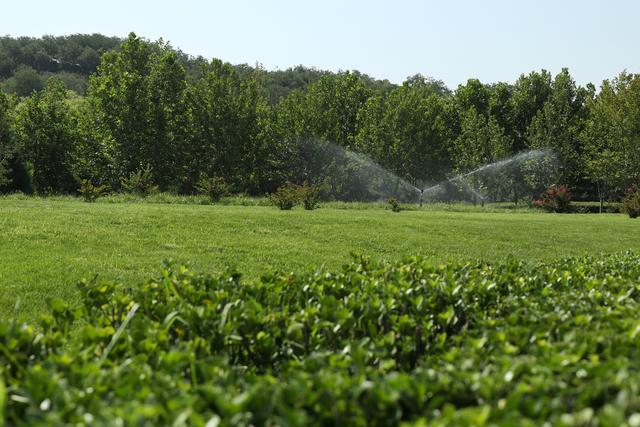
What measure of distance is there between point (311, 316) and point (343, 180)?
3545cm

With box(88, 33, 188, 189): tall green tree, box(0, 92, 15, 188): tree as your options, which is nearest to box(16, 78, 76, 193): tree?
box(0, 92, 15, 188): tree

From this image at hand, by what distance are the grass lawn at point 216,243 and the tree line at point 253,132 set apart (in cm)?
1997

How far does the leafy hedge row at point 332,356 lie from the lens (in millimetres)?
1273

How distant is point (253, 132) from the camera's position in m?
35.3

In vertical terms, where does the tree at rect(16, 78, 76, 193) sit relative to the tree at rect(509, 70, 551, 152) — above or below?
below

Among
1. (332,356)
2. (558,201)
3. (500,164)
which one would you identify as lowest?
(332,356)

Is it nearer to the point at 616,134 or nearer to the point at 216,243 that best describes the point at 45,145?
the point at 216,243

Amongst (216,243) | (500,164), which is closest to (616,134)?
(500,164)

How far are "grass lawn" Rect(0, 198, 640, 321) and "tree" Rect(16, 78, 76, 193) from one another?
24.5 m

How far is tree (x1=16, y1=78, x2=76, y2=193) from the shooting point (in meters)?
32.9

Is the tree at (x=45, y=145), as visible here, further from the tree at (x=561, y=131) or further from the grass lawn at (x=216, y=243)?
the tree at (x=561, y=131)

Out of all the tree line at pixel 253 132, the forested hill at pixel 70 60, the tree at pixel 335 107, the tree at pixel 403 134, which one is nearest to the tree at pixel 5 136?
the tree line at pixel 253 132

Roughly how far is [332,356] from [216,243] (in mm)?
7093

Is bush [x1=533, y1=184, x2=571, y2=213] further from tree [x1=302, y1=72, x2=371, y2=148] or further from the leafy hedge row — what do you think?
the leafy hedge row
